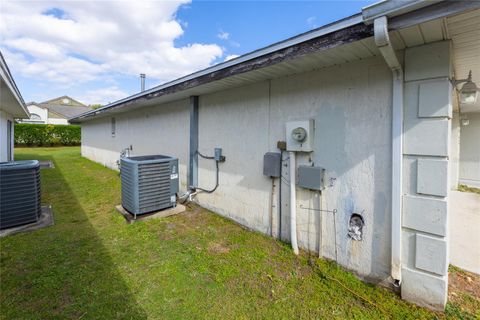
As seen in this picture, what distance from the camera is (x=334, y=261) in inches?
105

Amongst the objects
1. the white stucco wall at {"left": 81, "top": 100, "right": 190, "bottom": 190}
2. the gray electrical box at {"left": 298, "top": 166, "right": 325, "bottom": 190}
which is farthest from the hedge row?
the gray electrical box at {"left": 298, "top": 166, "right": 325, "bottom": 190}

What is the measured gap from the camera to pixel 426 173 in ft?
6.59

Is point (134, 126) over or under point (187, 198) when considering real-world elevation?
over

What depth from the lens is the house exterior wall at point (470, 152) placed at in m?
6.44

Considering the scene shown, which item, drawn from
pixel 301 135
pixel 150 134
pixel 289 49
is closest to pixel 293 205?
pixel 301 135

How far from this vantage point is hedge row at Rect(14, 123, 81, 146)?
19.5 m

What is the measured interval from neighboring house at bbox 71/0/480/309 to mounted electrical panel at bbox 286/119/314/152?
0.01m

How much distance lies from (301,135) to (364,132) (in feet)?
2.31

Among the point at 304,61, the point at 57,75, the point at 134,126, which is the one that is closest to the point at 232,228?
the point at 304,61

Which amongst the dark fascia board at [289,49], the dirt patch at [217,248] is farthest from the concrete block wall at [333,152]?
the dirt patch at [217,248]

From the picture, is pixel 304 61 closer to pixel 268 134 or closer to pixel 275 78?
pixel 275 78

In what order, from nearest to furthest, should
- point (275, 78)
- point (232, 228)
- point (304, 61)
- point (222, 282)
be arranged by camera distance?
point (222, 282) → point (304, 61) → point (275, 78) → point (232, 228)

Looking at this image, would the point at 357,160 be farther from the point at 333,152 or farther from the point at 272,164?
the point at 272,164

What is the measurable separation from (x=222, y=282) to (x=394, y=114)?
2.39 meters
